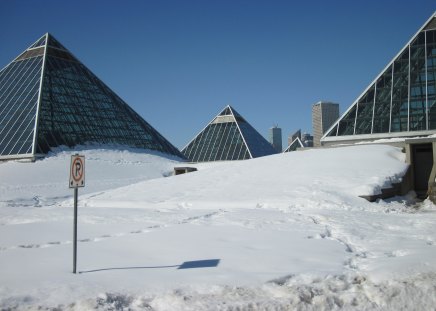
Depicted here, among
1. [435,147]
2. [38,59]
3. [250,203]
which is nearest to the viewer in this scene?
[250,203]

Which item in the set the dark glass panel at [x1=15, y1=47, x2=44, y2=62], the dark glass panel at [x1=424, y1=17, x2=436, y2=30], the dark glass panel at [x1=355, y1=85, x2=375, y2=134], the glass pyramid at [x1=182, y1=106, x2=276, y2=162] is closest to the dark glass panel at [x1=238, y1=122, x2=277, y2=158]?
the glass pyramid at [x1=182, y1=106, x2=276, y2=162]

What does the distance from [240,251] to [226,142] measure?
43627mm

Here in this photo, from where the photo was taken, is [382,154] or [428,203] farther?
[382,154]

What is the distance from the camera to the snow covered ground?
441 cm

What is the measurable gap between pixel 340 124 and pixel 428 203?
1442 cm

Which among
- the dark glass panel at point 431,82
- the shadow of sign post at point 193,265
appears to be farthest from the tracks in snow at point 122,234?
the dark glass panel at point 431,82

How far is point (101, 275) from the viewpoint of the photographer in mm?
5164

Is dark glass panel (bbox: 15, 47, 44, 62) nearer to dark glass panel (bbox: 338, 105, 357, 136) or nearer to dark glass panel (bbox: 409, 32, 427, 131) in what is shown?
dark glass panel (bbox: 338, 105, 357, 136)

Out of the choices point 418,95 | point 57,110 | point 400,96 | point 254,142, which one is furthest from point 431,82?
point 254,142

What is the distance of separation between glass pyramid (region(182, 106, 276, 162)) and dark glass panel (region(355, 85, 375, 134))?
2067 cm

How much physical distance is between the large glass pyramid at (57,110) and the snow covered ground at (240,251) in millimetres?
18057

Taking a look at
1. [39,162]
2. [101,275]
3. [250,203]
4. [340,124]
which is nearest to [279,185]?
[250,203]

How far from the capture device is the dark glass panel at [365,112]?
26062mm

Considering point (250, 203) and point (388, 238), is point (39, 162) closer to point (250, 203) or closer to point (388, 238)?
point (250, 203)
